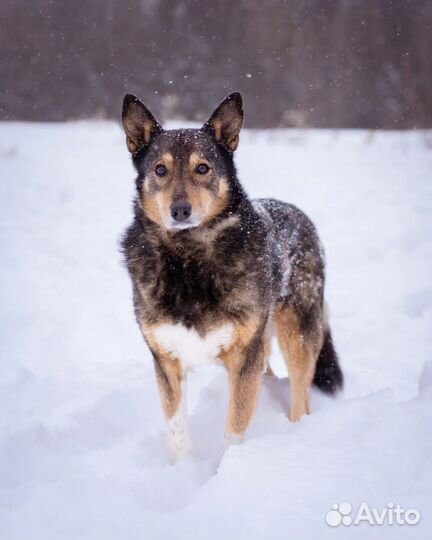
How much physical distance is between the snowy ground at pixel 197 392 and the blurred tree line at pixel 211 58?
611 cm

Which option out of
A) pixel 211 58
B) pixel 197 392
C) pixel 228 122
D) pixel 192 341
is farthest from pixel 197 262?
pixel 211 58

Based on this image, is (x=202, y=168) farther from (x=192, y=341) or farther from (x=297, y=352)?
(x=297, y=352)

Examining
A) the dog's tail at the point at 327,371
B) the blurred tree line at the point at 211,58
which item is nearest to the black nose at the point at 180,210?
the dog's tail at the point at 327,371

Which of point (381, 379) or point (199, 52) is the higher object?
point (199, 52)

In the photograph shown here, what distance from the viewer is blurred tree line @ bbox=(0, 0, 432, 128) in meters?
15.9

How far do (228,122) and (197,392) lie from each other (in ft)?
6.44

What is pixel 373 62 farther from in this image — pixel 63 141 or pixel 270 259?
pixel 270 259

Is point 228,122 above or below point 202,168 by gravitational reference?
above

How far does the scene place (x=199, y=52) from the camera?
17875 millimetres

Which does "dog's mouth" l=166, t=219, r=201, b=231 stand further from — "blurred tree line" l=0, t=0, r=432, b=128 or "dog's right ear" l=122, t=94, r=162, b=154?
"blurred tree line" l=0, t=0, r=432, b=128

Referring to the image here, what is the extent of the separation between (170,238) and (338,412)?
125 centimetres

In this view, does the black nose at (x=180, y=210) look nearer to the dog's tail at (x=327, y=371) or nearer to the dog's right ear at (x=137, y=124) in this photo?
the dog's right ear at (x=137, y=124)

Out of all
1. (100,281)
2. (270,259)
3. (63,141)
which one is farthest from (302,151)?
(270,259)

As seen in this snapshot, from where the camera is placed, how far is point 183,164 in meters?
2.94
